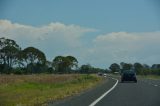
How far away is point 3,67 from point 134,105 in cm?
12108

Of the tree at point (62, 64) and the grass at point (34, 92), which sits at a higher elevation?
the tree at point (62, 64)

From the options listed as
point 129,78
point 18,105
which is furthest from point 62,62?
point 18,105

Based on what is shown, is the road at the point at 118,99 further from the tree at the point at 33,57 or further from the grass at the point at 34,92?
the tree at the point at 33,57

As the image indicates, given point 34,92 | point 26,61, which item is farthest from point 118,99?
point 26,61

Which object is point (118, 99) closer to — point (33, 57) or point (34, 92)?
point (34, 92)

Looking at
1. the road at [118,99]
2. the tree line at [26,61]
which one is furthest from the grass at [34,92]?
the tree line at [26,61]

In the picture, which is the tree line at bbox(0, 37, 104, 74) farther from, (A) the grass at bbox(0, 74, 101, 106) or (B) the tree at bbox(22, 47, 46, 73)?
(A) the grass at bbox(0, 74, 101, 106)

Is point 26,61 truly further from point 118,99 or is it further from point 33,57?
point 118,99

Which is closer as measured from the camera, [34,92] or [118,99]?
[118,99]

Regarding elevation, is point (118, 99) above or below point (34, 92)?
below

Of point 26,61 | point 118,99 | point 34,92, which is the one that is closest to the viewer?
point 118,99

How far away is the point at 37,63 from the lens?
171 m

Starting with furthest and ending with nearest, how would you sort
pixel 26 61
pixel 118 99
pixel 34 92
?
pixel 26 61, pixel 34 92, pixel 118 99

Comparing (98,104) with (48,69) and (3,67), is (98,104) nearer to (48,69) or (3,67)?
(3,67)
